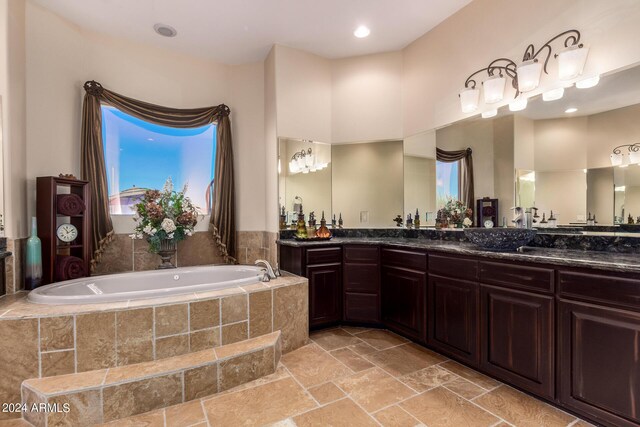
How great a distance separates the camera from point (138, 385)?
174cm

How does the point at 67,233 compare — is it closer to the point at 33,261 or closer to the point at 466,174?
the point at 33,261

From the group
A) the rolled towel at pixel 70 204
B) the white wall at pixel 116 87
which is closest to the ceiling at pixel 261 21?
the white wall at pixel 116 87

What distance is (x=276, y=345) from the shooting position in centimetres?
227

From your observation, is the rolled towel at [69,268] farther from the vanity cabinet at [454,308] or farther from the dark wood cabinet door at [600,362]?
the dark wood cabinet door at [600,362]

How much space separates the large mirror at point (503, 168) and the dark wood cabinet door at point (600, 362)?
75 cm

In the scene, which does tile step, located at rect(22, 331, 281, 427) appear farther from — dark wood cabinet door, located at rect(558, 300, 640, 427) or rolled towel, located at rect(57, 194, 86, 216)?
dark wood cabinet door, located at rect(558, 300, 640, 427)

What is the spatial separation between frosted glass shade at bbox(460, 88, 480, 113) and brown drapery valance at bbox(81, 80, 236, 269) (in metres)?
2.55

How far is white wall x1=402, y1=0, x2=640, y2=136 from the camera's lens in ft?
5.93

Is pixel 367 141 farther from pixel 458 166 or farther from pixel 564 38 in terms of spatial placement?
pixel 564 38

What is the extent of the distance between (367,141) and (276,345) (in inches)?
95.6

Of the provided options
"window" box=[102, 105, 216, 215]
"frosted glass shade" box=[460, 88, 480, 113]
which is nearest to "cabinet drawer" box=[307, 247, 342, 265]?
"window" box=[102, 105, 216, 215]

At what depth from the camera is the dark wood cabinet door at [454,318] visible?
7.00ft

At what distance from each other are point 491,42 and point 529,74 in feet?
1.94

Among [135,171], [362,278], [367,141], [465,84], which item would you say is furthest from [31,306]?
[465,84]
